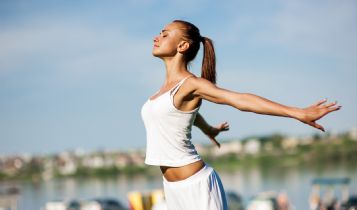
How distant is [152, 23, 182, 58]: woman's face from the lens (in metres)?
3.80

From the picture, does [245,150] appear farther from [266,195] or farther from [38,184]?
[266,195]

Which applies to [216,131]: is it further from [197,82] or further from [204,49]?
[197,82]

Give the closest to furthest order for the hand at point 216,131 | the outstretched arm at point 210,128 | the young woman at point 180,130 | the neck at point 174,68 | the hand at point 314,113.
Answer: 1. the hand at point 314,113
2. the young woman at point 180,130
3. the neck at point 174,68
4. the outstretched arm at point 210,128
5. the hand at point 216,131

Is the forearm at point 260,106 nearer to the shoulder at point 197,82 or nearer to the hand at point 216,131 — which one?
the shoulder at point 197,82

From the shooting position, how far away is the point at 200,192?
3637mm

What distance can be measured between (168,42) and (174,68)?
0.13 m

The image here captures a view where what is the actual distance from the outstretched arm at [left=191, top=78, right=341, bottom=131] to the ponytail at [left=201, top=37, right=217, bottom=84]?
191mm

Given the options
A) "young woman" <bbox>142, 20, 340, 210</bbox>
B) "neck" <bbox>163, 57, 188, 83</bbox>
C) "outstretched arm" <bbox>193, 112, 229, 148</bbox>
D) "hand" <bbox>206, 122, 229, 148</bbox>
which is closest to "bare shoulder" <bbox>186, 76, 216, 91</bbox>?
"young woman" <bbox>142, 20, 340, 210</bbox>

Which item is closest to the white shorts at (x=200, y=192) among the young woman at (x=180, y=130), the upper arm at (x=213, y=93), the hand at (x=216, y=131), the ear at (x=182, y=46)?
the young woman at (x=180, y=130)

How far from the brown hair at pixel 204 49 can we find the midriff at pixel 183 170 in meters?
0.41

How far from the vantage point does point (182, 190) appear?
3666mm

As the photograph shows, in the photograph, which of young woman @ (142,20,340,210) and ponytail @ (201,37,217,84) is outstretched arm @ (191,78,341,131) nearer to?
young woman @ (142,20,340,210)

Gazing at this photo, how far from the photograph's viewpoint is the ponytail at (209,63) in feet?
12.5

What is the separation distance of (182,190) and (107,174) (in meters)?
101
